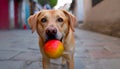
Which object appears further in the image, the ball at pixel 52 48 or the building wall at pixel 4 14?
the building wall at pixel 4 14

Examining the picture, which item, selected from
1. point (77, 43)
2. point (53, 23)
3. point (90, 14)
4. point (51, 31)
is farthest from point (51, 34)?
point (90, 14)

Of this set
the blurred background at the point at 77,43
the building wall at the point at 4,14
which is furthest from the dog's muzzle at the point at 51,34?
the building wall at the point at 4,14

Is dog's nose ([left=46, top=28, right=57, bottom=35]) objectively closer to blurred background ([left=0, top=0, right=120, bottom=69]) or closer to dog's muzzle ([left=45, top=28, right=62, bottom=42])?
dog's muzzle ([left=45, top=28, right=62, bottom=42])

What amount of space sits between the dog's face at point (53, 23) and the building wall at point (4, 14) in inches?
671

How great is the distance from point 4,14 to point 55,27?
60.3 ft

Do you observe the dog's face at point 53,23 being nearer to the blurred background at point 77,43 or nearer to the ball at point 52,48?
the ball at point 52,48

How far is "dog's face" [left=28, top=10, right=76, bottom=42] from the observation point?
3.09 meters

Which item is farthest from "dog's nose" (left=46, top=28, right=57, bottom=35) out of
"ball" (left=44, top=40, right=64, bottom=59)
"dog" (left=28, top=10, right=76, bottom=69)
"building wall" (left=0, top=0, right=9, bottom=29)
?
"building wall" (left=0, top=0, right=9, bottom=29)

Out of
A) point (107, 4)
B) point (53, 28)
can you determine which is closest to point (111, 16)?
point (107, 4)

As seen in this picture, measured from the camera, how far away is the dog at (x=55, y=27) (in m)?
3.10

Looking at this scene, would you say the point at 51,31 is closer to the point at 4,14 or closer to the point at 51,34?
the point at 51,34

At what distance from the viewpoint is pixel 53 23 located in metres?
3.21

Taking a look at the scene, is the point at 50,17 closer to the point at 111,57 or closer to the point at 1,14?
the point at 111,57

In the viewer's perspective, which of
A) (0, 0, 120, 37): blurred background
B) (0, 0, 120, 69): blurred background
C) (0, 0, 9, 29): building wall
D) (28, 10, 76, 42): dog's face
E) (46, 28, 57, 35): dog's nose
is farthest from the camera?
(0, 0, 9, 29): building wall
